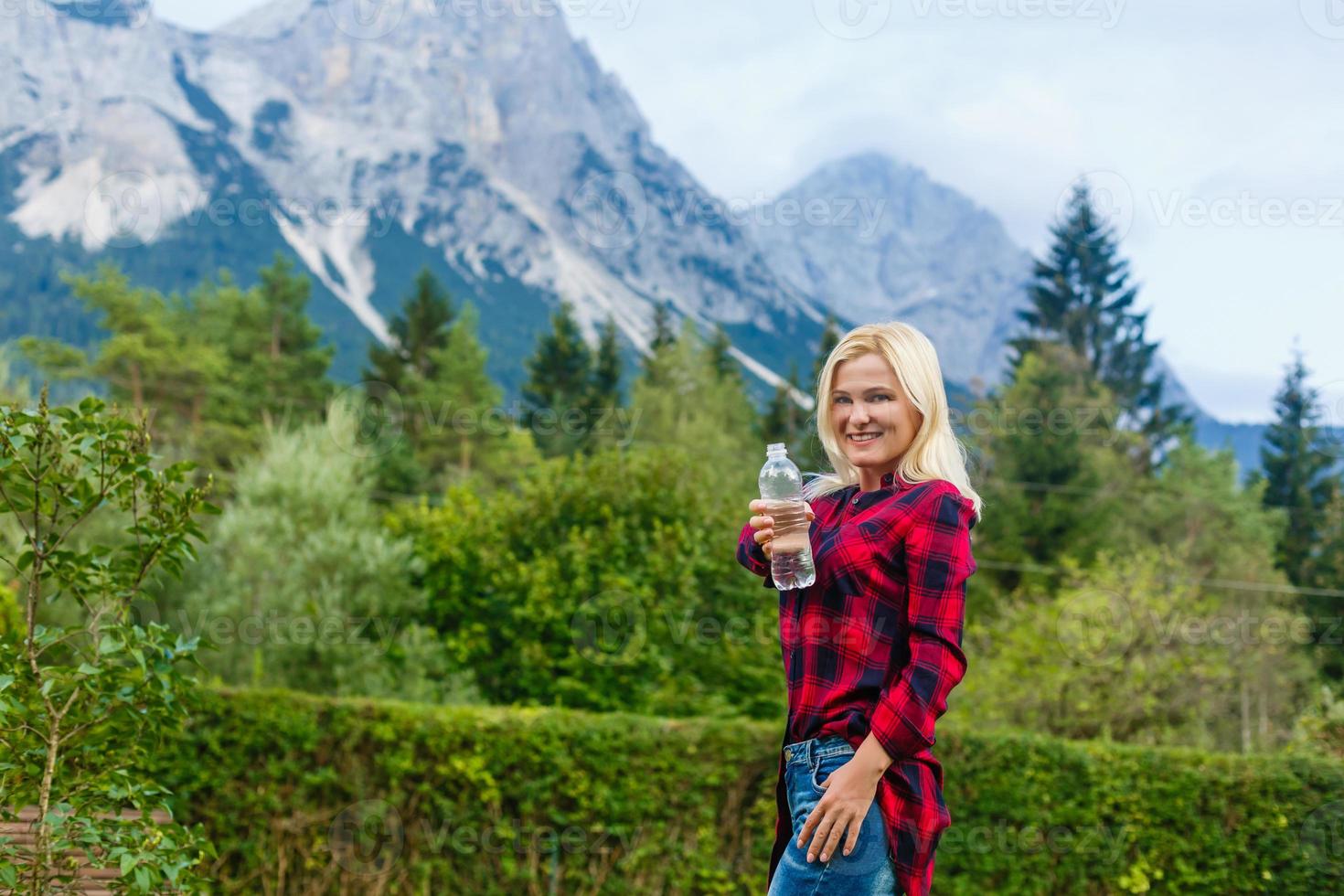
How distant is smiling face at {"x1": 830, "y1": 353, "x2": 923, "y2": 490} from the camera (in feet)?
7.69

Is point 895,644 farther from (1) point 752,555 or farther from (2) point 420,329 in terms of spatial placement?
(2) point 420,329

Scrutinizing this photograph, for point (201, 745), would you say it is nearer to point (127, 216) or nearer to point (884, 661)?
point (884, 661)

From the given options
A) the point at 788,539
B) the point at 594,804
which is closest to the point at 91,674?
the point at 788,539

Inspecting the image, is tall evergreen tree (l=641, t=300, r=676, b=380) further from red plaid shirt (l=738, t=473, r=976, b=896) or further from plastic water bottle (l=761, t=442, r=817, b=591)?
red plaid shirt (l=738, t=473, r=976, b=896)

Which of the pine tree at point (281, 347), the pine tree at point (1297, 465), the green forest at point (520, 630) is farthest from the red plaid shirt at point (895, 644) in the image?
the pine tree at point (1297, 465)

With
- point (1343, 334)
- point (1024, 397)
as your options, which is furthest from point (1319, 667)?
point (1024, 397)

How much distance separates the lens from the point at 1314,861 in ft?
23.7

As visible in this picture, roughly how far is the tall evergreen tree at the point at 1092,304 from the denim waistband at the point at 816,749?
4246 cm

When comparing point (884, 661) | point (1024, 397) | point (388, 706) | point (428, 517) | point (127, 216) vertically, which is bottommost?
point (388, 706)

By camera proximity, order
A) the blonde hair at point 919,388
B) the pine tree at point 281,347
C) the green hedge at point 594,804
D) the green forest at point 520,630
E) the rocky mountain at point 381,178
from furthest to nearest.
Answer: the rocky mountain at point 381,178
the pine tree at point 281,347
the green hedge at point 594,804
the green forest at point 520,630
the blonde hair at point 919,388

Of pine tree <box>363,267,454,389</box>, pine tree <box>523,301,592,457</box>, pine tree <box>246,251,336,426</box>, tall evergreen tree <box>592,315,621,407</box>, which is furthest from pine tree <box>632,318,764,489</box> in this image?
pine tree <box>246,251,336,426</box>

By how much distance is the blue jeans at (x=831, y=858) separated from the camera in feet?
6.91

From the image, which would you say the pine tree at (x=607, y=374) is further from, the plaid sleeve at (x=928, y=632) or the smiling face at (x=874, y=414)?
the plaid sleeve at (x=928, y=632)

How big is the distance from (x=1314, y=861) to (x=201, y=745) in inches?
307
